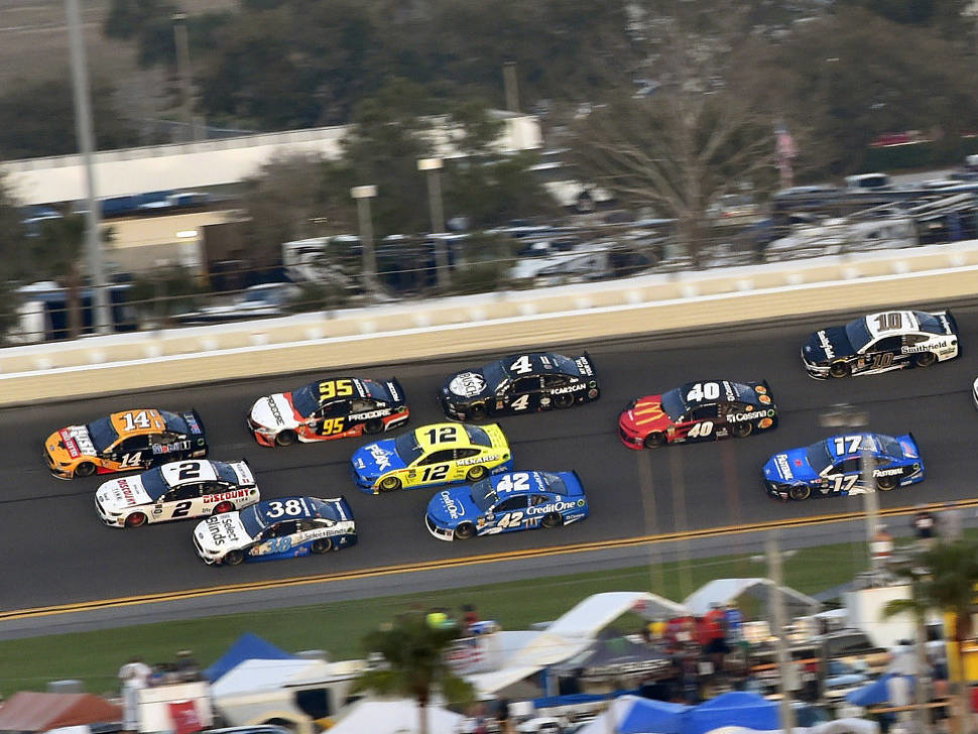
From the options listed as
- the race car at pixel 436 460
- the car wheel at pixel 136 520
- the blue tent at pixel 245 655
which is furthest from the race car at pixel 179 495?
the blue tent at pixel 245 655

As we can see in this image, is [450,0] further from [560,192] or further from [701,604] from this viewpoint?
[701,604]

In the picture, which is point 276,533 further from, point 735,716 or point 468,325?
point 735,716

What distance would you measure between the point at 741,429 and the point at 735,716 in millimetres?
10422

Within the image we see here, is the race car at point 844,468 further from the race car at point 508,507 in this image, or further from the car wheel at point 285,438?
the car wheel at point 285,438

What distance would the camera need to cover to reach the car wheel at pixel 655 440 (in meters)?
24.0

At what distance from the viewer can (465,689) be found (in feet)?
43.5

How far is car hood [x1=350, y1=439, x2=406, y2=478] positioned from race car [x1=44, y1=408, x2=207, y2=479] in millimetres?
2875

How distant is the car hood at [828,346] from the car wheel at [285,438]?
925 centimetres

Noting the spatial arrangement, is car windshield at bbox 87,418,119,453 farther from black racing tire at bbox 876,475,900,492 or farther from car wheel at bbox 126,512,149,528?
black racing tire at bbox 876,475,900,492

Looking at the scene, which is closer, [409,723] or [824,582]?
[409,723]

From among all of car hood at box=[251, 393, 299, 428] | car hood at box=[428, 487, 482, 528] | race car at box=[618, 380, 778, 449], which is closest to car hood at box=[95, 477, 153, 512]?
car hood at box=[251, 393, 299, 428]

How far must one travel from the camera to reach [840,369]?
25.6m

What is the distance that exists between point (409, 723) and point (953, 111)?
45.0 meters

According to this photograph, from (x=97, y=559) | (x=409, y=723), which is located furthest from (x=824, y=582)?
(x=97, y=559)
